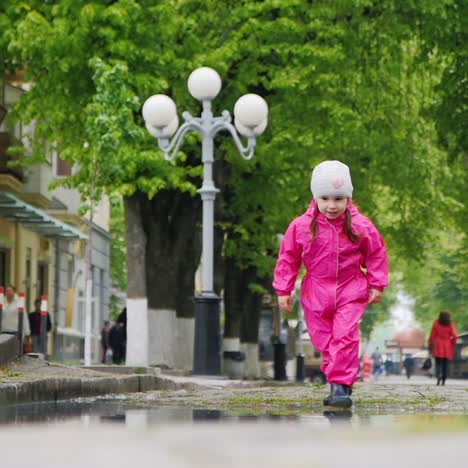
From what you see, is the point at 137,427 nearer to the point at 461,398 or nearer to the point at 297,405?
the point at 297,405

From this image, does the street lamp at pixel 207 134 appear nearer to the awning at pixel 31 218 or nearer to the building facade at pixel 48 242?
the building facade at pixel 48 242

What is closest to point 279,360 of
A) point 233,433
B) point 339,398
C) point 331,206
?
point 339,398

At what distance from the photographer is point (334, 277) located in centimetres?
1156

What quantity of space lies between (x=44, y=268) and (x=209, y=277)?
2433 cm

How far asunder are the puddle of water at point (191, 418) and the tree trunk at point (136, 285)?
1638cm

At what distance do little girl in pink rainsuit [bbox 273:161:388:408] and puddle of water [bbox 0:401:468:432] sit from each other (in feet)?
2.52

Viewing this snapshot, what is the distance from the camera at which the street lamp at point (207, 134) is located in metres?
22.2

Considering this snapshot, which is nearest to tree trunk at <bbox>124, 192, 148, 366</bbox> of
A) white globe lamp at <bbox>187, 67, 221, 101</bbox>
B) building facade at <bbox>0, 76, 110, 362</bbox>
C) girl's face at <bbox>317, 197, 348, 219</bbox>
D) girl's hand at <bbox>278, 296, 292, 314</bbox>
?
building facade at <bbox>0, 76, 110, 362</bbox>

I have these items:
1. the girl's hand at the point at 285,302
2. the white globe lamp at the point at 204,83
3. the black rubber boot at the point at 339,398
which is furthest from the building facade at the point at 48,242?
the black rubber boot at the point at 339,398

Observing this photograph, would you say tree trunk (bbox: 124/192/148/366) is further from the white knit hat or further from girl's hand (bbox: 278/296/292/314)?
the white knit hat

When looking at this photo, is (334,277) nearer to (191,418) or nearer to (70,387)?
(191,418)

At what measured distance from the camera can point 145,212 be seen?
28688mm

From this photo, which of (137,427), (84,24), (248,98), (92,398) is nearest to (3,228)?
(84,24)

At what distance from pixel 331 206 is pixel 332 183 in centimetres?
15
